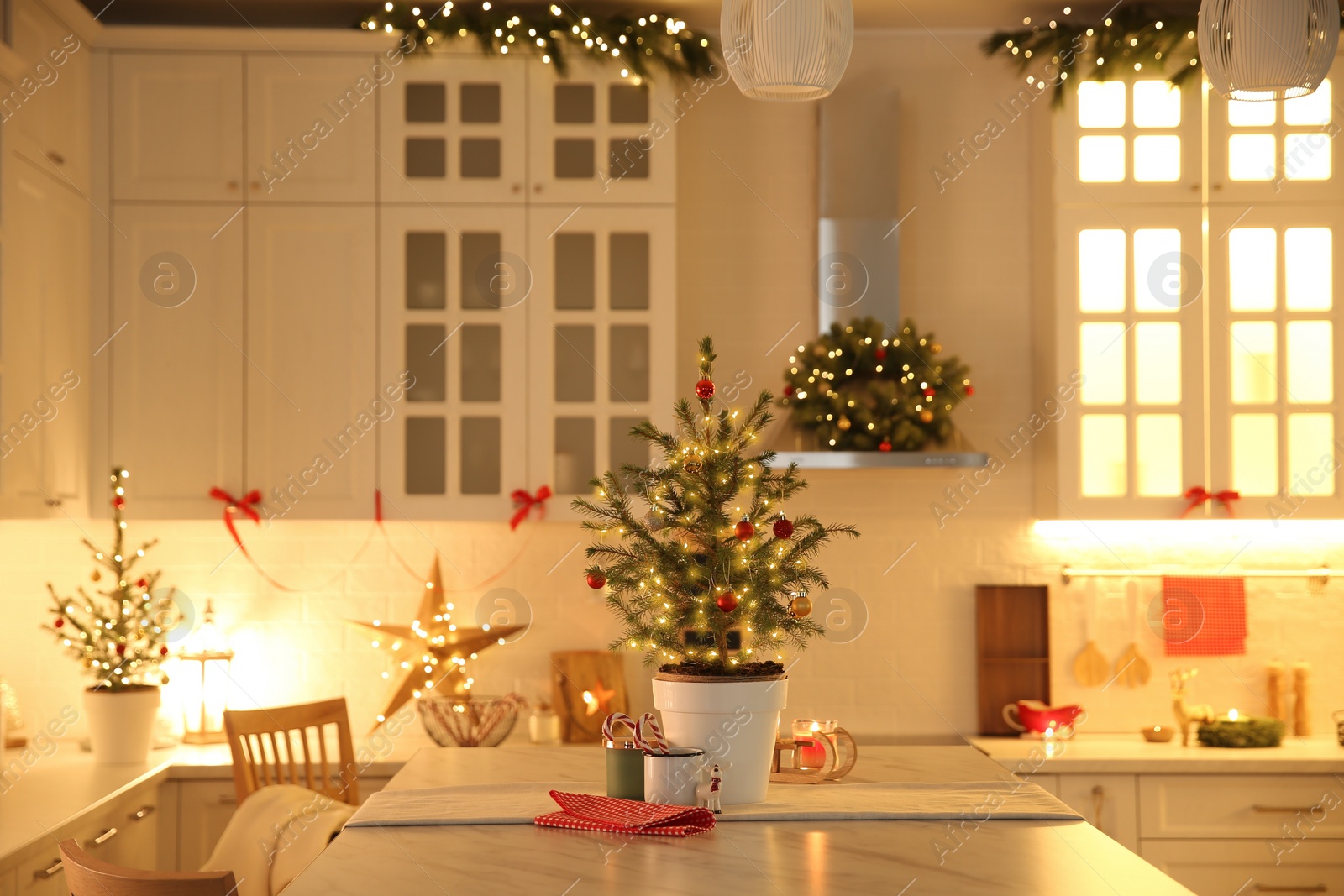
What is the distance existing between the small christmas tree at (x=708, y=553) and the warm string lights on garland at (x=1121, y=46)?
7.49 ft

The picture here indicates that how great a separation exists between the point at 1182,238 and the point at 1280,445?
0.65 m

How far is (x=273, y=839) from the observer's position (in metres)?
2.37

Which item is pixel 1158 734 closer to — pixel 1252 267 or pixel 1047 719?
pixel 1047 719

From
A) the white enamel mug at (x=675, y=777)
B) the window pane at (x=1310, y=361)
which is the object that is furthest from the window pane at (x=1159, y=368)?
the white enamel mug at (x=675, y=777)

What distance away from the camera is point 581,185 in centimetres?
349

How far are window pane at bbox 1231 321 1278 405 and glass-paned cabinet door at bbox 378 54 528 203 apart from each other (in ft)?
6.92

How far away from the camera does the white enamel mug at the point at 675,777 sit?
176 cm

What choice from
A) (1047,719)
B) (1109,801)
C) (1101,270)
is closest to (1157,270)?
(1101,270)

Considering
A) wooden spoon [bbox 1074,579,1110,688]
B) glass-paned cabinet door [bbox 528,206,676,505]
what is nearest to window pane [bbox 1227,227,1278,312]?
wooden spoon [bbox 1074,579,1110,688]

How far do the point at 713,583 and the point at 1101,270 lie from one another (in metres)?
2.24

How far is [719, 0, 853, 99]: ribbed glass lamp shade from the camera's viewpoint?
1934mm

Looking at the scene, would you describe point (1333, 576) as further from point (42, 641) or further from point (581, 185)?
point (42, 641)

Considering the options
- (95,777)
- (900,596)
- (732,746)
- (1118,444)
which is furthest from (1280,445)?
(95,777)

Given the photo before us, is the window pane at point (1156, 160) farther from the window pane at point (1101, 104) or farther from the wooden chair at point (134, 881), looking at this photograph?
the wooden chair at point (134, 881)
